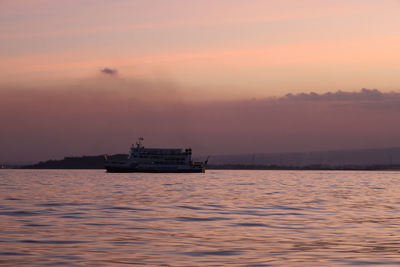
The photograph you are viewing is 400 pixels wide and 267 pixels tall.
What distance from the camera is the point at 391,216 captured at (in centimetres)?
3484

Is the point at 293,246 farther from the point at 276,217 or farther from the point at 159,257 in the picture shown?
the point at 276,217

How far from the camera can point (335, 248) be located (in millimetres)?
Answer: 21625

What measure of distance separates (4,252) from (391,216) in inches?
878

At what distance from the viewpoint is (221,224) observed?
3002 cm

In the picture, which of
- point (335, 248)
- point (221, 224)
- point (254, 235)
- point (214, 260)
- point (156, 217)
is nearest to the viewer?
point (214, 260)

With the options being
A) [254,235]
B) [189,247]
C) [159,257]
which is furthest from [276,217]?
[159,257]

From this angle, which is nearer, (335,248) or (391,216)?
(335,248)

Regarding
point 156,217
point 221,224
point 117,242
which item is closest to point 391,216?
point 221,224

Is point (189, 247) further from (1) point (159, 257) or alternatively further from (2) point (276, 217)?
(2) point (276, 217)

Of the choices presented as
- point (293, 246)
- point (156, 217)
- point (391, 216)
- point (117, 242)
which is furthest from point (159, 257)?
point (391, 216)

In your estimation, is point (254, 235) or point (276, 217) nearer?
point (254, 235)

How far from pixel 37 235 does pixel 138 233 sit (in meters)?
3.94

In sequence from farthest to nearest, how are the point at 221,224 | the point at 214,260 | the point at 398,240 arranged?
the point at 221,224, the point at 398,240, the point at 214,260

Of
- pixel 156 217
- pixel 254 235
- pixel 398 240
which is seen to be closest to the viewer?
pixel 398 240
